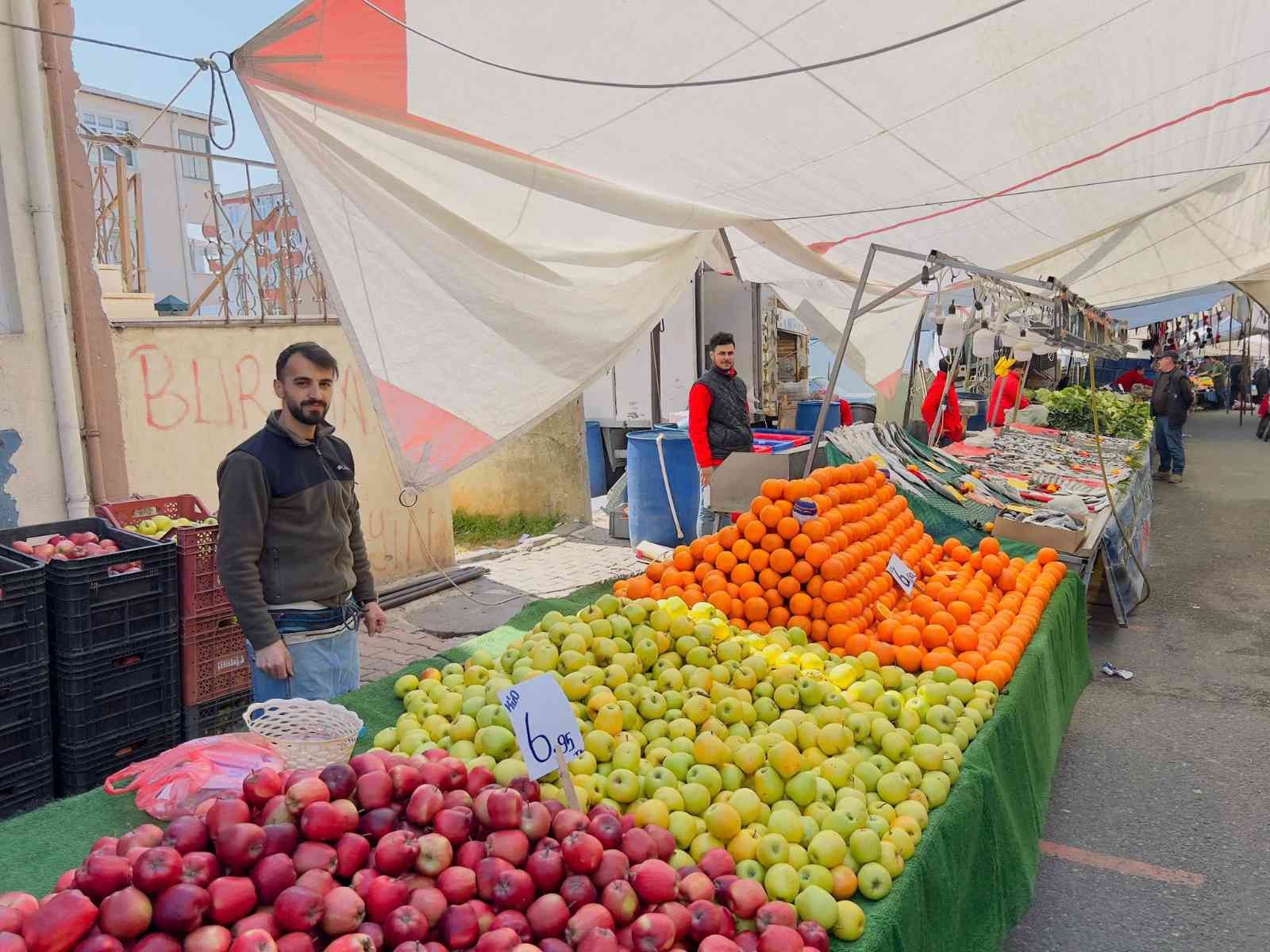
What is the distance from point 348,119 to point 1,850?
98.5 inches

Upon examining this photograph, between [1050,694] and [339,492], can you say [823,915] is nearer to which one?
[339,492]

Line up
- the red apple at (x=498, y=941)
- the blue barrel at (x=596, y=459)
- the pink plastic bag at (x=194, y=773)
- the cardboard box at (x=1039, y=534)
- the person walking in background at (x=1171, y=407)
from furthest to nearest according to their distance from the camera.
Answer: the person walking in background at (x=1171, y=407), the blue barrel at (x=596, y=459), the cardboard box at (x=1039, y=534), the pink plastic bag at (x=194, y=773), the red apple at (x=498, y=941)

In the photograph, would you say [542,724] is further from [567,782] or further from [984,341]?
[984,341]

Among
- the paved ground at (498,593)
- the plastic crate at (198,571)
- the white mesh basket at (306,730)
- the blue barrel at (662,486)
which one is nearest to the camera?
the white mesh basket at (306,730)

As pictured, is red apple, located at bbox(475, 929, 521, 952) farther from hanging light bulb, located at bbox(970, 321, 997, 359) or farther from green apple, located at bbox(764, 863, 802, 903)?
hanging light bulb, located at bbox(970, 321, 997, 359)

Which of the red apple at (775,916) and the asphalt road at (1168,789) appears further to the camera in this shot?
the asphalt road at (1168,789)

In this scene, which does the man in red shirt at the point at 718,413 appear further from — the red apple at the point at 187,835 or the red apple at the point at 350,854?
the red apple at the point at 187,835

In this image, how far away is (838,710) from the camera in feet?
9.11

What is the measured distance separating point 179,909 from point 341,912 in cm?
25

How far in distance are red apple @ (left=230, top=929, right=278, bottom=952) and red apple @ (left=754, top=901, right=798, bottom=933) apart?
0.95 m

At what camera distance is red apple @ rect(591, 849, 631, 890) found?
65.9 inches

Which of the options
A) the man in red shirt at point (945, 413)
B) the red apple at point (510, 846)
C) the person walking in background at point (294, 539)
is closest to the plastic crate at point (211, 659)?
the person walking in background at point (294, 539)

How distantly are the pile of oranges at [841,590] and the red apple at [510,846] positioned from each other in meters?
2.05

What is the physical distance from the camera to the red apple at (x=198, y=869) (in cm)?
146
